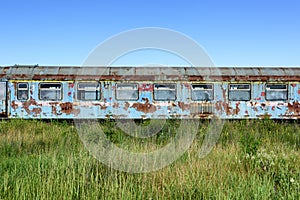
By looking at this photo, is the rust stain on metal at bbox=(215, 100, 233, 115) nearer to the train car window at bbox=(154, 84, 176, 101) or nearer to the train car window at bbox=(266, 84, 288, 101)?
the train car window at bbox=(266, 84, 288, 101)

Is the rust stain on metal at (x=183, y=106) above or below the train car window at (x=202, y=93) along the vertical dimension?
below

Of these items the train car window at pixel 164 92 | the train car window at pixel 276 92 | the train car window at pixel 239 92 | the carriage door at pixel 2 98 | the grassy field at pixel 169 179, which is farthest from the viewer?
the train car window at pixel 276 92

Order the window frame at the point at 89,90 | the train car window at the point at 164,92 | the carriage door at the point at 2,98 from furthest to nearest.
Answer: the train car window at the point at 164,92, the window frame at the point at 89,90, the carriage door at the point at 2,98

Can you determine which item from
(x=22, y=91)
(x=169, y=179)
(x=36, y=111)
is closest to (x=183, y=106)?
(x=36, y=111)

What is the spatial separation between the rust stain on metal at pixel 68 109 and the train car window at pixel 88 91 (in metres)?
0.46

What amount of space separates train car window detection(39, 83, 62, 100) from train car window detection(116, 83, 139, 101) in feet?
7.74

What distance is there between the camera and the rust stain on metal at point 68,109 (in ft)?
45.0

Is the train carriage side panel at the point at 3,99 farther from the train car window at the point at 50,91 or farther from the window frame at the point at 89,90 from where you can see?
the window frame at the point at 89,90

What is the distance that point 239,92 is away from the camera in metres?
14.2

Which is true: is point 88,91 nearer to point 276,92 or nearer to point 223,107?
point 223,107

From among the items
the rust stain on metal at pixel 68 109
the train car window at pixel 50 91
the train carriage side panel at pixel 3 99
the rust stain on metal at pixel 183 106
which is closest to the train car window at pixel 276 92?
the rust stain on metal at pixel 183 106

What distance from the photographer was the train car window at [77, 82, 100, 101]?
1384 centimetres

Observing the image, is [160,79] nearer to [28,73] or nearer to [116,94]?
[116,94]

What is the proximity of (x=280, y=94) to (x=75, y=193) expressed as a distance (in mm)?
12165
